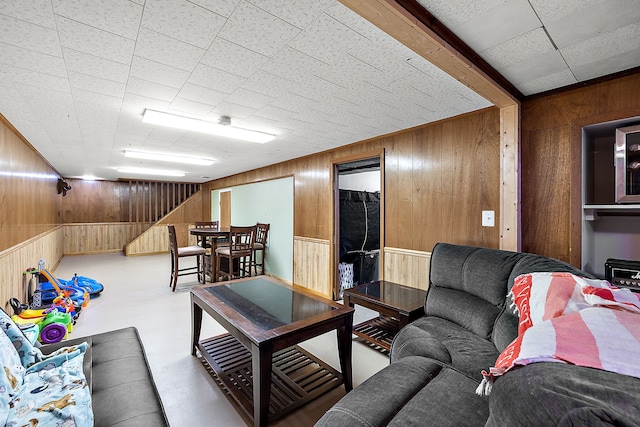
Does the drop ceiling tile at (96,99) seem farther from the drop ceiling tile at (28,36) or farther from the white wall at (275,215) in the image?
the white wall at (275,215)

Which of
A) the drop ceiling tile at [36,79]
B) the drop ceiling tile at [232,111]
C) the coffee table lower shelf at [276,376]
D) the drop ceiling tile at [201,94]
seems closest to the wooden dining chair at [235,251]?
the coffee table lower shelf at [276,376]

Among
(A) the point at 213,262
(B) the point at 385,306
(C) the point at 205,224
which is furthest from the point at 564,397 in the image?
(C) the point at 205,224

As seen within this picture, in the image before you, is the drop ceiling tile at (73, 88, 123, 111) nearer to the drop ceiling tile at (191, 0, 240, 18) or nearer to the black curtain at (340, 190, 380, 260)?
the drop ceiling tile at (191, 0, 240, 18)

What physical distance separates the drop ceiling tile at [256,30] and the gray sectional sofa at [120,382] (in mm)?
1743

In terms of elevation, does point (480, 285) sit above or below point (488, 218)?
below

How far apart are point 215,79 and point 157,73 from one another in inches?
13.8

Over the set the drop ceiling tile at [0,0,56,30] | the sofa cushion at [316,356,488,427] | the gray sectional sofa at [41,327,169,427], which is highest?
the drop ceiling tile at [0,0,56,30]

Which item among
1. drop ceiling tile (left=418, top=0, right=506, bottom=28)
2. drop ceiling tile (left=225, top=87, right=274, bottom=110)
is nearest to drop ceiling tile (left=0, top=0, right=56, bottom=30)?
drop ceiling tile (left=225, top=87, right=274, bottom=110)

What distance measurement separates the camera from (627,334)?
83 cm

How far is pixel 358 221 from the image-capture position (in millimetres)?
4609

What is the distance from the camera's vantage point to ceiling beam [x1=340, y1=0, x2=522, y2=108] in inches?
44.6

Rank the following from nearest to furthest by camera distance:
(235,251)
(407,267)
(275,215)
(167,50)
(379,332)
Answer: (167,50)
(379,332)
(407,267)
(235,251)
(275,215)

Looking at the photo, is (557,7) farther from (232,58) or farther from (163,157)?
(163,157)

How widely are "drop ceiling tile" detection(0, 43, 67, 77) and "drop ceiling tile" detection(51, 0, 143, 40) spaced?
21.2 inches
